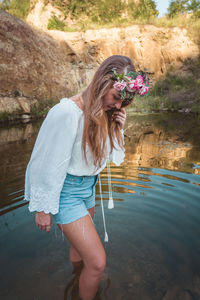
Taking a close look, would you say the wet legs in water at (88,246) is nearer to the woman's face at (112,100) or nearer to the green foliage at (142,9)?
the woman's face at (112,100)

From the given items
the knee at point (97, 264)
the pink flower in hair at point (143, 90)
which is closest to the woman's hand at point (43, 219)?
the knee at point (97, 264)

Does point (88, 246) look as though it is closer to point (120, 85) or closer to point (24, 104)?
point (120, 85)

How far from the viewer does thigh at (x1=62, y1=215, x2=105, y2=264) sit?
1.47 meters

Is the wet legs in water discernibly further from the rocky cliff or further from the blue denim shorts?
the rocky cliff

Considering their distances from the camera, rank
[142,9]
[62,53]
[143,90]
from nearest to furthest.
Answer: [143,90], [62,53], [142,9]

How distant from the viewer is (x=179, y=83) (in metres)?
20.2

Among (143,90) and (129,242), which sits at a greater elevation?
(143,90)

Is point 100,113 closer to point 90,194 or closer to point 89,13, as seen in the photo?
point 90,194

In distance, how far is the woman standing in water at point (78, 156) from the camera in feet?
4.62

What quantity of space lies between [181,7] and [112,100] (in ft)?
91.6

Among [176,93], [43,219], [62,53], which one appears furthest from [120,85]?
[62,53]

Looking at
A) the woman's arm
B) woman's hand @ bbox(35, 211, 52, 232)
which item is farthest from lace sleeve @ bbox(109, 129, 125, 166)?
woman's hand @ bbox(35, 211, 52, 232)

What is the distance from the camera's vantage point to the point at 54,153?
1405mm

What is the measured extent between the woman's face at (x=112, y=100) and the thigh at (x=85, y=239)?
2.57 ft
